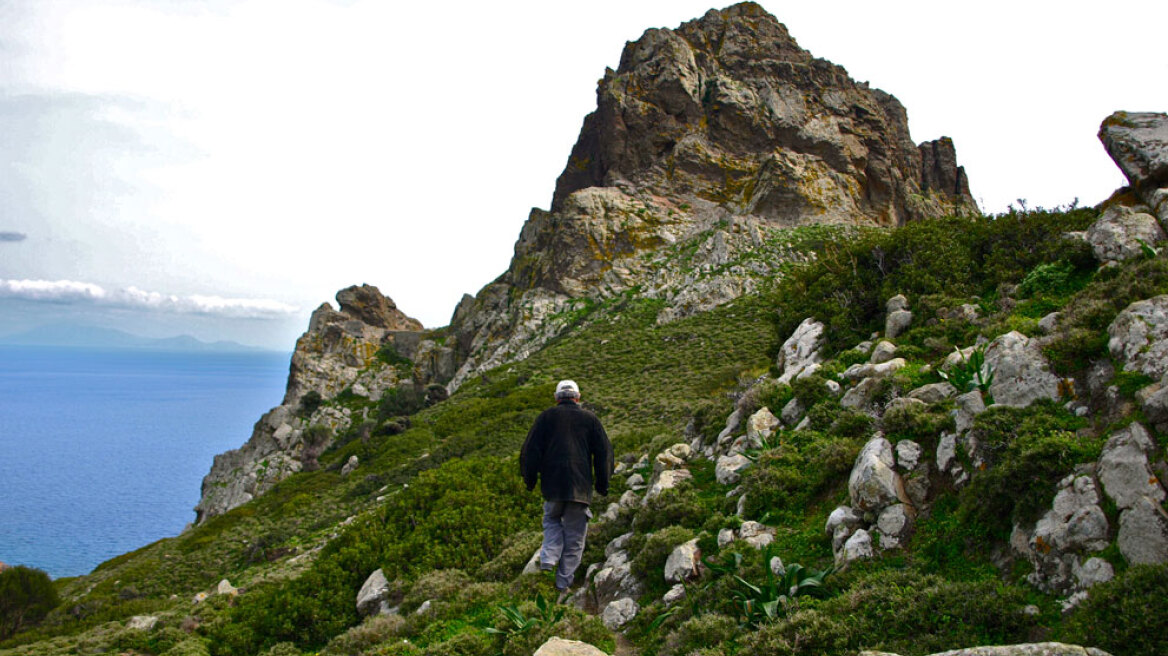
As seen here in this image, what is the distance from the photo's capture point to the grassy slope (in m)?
4.40

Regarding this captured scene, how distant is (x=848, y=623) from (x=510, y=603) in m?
4.13

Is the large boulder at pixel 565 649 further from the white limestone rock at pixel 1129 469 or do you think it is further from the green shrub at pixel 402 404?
the green shrub at pixel 402 404

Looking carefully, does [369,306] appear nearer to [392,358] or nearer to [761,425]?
[392,358]

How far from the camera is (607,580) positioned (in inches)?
282

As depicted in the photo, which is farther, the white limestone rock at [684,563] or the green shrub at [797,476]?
the green shrub at [797,476]

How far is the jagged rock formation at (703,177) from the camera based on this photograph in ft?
138

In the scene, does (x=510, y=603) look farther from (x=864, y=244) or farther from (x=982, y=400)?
(x=864, y=244)

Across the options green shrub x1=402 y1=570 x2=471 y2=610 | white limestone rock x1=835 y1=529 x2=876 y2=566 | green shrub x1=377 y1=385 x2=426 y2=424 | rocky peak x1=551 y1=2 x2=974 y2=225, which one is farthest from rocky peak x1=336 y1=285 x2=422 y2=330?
white limestone rock x1=835 y1=529 x2=876 y2=566

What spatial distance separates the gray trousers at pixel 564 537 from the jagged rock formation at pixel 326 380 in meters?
36.6

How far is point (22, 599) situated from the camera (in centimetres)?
1750

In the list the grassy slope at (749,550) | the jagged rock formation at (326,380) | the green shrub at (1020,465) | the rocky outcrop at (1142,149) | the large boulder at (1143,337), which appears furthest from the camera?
the jagged rock formation at (326,380)

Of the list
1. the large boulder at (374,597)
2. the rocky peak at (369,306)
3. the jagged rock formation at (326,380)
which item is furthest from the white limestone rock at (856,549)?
the rocky peak at (369,306)

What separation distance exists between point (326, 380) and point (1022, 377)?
56.7 metres

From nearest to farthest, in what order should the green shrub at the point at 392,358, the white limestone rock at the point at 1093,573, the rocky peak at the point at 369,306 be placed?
1. the white limestone rock at the point at 1093,573
2. the green shrub at the point at 392,358
3. the rocky peak at the point at 369,306
